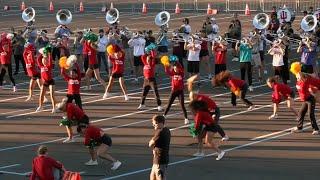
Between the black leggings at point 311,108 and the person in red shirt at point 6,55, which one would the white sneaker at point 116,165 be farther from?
the person in red shirt at point 6,55

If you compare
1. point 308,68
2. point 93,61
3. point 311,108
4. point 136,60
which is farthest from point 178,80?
point 136,60

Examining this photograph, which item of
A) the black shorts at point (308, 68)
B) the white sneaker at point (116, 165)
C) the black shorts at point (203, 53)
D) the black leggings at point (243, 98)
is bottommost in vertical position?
the white sneaker at point (116, 165)

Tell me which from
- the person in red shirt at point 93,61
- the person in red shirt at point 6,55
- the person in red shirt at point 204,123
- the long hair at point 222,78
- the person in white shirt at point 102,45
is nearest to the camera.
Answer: the person in red shirt at point 204,123

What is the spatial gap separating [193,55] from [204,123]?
9505mm

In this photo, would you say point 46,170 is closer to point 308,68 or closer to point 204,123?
point 204,123

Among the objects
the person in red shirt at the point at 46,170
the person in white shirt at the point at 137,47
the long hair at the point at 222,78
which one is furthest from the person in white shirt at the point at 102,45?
the person in red shirt at the point at 46,170

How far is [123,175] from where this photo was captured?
1534 cm

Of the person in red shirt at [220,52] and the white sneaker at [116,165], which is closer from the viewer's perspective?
the white sneaker at [116,165]

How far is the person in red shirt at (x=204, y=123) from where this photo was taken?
53.0ft

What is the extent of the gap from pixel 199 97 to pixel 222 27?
24.3 metres

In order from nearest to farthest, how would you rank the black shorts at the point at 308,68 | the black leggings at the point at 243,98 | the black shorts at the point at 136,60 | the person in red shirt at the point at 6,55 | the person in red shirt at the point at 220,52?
the black leggings at the point at 243,98 → the black shorts at the point at 308,68 → the person in red shirt at the point at 220,52 → the person in red shirt at the point at 6,55 → the black shorts at the point at 136,60

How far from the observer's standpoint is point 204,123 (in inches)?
638

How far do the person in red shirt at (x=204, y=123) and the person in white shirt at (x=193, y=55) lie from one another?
920 cm

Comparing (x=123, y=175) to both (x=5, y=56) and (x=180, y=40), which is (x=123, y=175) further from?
(x=180, y=40)
